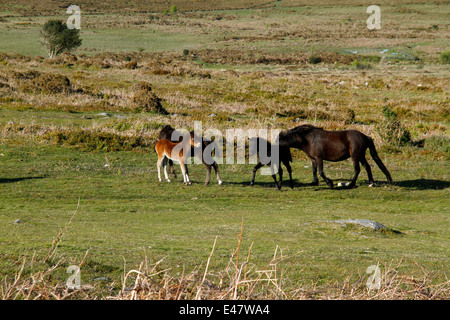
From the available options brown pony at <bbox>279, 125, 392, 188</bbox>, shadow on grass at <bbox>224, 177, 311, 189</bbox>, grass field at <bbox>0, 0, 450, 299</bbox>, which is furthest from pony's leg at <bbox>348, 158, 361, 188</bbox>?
shadow on grass at <bbox>224, 177, 311, 189</bbox>

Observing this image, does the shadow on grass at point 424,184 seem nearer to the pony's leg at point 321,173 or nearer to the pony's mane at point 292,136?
the pony's leg at point 321,173

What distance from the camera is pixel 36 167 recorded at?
18.6m

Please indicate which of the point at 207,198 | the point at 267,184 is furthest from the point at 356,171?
the point at 207,198

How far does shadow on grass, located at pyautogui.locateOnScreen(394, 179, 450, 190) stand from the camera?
1730 centimetres

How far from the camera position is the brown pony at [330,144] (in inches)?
661

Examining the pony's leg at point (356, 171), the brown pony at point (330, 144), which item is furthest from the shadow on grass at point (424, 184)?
the pony's leg at point (356, 171)

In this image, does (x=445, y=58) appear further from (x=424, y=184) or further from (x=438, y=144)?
(x=424, y=184)

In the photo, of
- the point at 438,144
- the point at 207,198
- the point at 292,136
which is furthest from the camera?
the point at 438,144

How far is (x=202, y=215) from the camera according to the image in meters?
12.9

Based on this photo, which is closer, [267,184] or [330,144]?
[330,144]

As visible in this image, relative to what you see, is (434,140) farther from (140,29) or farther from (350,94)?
(140,29)

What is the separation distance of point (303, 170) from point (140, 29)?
117 meters

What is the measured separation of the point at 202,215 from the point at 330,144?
19.5ft
